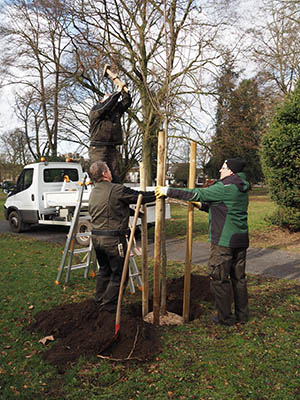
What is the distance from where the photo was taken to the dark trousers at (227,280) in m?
4.10

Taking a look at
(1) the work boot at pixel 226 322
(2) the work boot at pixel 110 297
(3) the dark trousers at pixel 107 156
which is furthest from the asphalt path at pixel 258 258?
(2) the work boot at pixel 110 297

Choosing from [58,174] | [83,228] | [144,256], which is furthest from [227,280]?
[58,174]

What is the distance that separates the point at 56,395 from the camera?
2.96 metres

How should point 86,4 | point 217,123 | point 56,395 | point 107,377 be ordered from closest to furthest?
1. point 56,395
2. point 107,377
3. point 86,4
4. point 217,123

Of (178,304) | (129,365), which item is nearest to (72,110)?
(178,304)

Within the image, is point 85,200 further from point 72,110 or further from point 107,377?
point 72,110

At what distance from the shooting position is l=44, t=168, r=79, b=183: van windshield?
11.9m

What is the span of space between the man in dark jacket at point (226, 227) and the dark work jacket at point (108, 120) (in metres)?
1.72

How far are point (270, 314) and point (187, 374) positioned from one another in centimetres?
195

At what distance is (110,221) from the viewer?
412 cm

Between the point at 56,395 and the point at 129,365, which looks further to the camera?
the point at 129,365

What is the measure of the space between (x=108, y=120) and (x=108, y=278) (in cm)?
229

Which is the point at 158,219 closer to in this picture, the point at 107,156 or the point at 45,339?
the point at 107,156

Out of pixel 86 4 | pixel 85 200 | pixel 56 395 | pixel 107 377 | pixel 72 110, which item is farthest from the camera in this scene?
pixel 72 110
